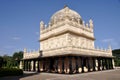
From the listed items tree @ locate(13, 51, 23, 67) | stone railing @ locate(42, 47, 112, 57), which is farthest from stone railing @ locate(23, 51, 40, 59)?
tree @ locate(13, 51, 23, 67)

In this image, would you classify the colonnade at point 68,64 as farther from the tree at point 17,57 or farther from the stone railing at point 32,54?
the tree at point 17,57

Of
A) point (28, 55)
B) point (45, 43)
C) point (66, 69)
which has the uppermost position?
point (45, 43)

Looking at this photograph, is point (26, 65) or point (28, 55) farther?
point (26, 65)

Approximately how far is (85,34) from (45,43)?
9.04m

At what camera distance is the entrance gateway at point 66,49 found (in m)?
23.9

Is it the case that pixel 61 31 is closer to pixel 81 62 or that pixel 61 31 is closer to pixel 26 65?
pixel 81 62

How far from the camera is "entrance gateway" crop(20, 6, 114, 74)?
2385cm

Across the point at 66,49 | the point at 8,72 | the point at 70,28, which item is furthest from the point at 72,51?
the point at 8,72

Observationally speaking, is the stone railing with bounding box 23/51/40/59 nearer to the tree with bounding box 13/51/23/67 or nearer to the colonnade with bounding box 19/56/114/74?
the colonnade with bounding box 19/56/114/74

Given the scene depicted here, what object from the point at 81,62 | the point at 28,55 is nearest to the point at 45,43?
the point at 28,55

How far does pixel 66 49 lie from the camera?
22516 mm

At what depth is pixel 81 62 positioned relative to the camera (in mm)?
26297

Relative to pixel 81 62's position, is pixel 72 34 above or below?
above

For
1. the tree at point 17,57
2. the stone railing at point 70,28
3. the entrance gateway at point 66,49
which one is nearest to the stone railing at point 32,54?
the entrance gateway at point 66,49
